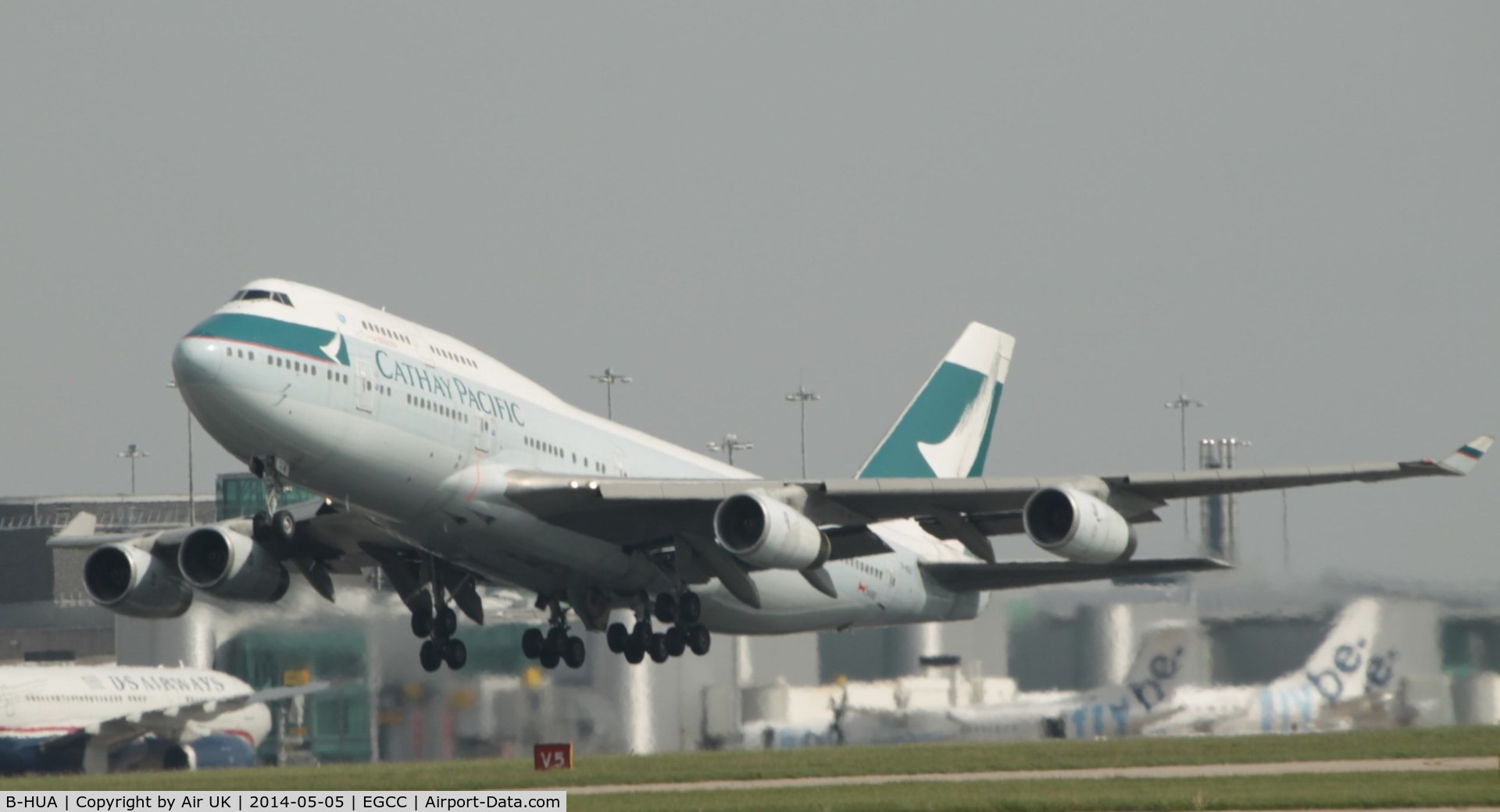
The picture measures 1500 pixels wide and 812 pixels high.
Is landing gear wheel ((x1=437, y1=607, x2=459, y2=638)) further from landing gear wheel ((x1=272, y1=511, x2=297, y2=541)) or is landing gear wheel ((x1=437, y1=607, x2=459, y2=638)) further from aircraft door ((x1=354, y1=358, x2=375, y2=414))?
aircraft door ((x1=354, y1=358, x2=375, y2=414))

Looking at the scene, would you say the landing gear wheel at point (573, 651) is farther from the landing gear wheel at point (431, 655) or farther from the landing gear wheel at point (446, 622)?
the landing gear wheel at point (431, 655)

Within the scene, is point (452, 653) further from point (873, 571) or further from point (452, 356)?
point (873, 571)

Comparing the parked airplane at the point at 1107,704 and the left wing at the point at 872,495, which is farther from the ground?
the left wing at the point at 872,495

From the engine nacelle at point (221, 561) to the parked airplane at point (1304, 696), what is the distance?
61.0 feet

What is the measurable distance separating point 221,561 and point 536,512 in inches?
287

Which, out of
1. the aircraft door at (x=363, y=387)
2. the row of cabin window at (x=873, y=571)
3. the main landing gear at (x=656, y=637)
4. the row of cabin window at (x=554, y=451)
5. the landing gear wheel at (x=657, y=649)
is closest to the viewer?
the aircraft door at (x=363, y=387)

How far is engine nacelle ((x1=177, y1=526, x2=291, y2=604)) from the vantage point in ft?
121

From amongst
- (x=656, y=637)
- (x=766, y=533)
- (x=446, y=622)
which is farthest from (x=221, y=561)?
(x=766, y=533)

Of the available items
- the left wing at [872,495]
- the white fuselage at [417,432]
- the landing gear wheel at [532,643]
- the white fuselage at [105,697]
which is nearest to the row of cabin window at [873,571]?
the white fuselage at [417,432]

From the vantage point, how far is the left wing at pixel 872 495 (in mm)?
33000

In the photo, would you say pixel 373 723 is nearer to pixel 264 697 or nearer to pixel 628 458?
pixel 264 697

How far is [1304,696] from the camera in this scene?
40.2 metres

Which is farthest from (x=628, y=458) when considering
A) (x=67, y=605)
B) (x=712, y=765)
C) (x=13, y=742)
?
(x=67, y=605)
